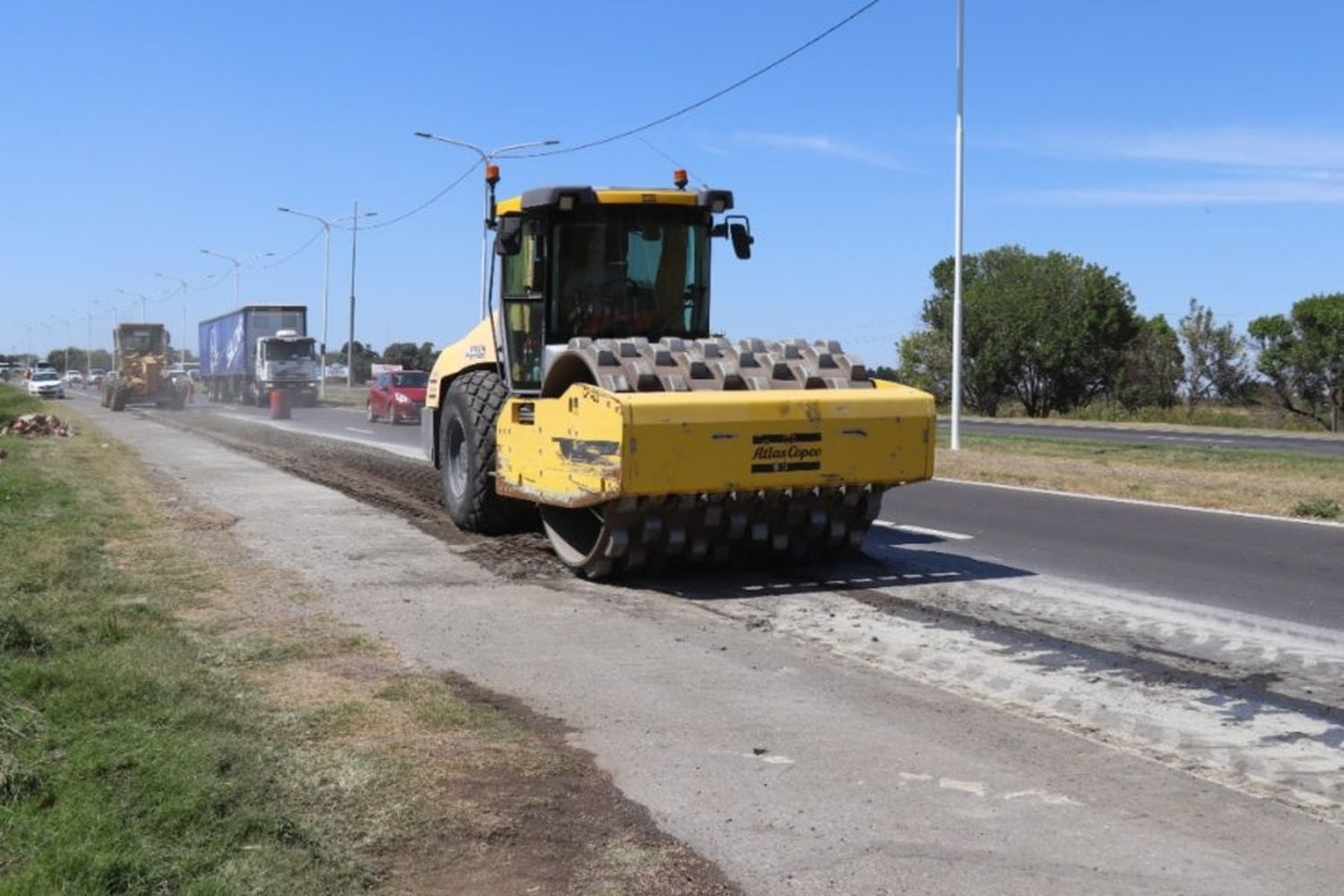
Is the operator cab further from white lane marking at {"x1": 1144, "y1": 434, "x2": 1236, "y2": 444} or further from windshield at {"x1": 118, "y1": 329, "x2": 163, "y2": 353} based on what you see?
windshield at {"x1": 118, "y1": 329, "x2": 163, "y2": 353}

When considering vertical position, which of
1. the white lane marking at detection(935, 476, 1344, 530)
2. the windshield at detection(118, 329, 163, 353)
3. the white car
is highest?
the windshield at detection(118, 329, 163, 353)

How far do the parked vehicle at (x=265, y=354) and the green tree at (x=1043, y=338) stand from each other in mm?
26603

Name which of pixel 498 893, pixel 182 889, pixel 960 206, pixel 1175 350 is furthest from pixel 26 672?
pixel 1175 350

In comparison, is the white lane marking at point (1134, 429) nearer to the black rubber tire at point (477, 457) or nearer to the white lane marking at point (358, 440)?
the white lane marking at point (358, 440)

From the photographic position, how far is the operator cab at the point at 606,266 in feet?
38.8

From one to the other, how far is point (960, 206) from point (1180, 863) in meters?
22.9

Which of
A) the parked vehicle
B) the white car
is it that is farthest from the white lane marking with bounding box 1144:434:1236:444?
the white car

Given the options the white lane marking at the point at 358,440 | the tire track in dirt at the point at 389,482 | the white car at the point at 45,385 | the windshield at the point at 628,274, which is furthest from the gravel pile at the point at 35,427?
the white car at the point at 45,385

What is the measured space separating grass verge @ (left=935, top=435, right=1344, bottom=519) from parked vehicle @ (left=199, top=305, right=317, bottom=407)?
3270 centimetres

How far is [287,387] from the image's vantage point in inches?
2181

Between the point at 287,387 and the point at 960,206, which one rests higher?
the point at 960,206

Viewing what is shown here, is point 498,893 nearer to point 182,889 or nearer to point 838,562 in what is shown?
point 182,889

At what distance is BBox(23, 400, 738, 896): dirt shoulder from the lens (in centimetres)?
457

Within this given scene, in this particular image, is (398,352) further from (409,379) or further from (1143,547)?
(1143,547)
